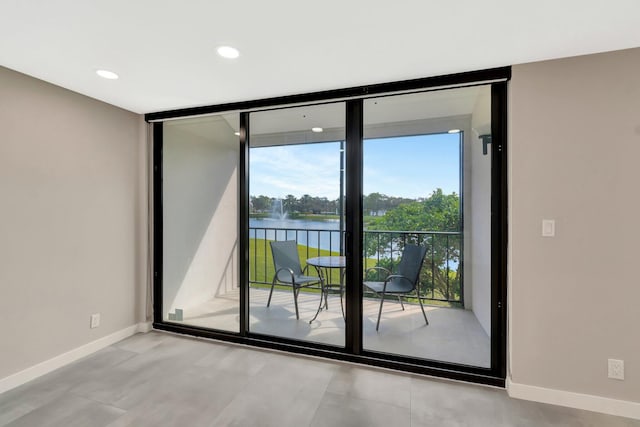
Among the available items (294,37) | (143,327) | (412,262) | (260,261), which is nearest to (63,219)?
(143,327)

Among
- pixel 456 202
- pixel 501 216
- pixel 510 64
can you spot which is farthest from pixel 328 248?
pixel 510 64

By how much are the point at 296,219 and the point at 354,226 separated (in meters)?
0.60

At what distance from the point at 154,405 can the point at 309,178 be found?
6.84 ft

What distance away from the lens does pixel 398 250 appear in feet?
8.85

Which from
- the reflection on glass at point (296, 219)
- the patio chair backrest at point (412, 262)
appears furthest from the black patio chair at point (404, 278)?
the reflection on glass at point (296, 219)

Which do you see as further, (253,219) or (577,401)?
(253,219)

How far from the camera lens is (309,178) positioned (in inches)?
115

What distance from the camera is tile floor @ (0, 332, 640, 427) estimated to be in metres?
1.96

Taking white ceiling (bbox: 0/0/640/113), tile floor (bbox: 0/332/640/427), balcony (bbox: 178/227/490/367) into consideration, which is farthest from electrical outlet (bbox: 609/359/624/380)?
white ceiling (bbox: 0/0/640/113)

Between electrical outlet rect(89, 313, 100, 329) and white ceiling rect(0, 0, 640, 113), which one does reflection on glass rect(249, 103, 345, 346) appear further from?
electrical outlet rect(89, 313, 100, 329)

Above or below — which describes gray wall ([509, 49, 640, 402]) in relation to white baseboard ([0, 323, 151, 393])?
above

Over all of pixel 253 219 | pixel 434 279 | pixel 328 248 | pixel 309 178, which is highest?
pixel 309 178

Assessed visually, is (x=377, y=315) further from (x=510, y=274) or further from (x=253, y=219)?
(x=253, y=219)

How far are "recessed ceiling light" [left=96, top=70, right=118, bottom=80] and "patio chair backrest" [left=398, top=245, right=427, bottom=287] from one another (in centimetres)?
268
